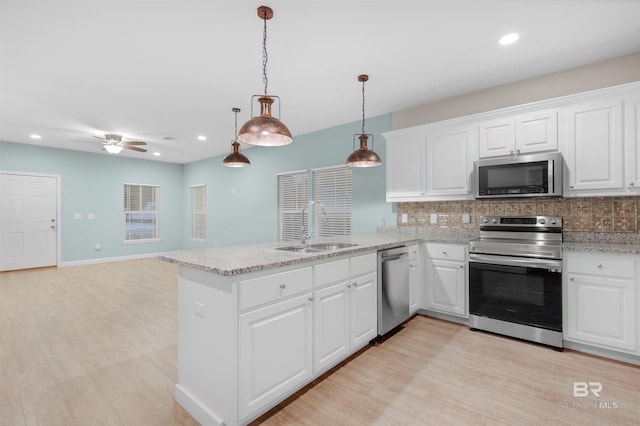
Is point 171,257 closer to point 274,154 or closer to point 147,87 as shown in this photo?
point 147,87

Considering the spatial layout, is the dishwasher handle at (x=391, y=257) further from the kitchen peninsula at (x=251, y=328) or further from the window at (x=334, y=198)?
the window at (x=334, y=198)

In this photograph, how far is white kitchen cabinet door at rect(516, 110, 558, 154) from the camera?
2902 millimetres

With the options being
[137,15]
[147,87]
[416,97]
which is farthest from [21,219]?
[416,97]

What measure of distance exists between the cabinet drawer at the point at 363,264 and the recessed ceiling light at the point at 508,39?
6.97ft

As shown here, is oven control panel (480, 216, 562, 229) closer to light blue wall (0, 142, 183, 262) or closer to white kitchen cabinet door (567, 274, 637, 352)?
white kitchen cabinet door (567, 274, 637, 352)

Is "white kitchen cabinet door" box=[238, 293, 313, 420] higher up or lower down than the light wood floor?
higher up

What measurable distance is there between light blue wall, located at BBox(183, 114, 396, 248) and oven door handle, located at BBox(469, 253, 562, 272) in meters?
1.43

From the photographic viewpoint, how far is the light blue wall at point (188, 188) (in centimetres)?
471

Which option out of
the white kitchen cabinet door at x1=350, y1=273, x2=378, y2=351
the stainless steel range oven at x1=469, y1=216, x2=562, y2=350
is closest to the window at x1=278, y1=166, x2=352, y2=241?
the white kitchen cabinet door at x1=350, y1=273, x2=378, y2=351

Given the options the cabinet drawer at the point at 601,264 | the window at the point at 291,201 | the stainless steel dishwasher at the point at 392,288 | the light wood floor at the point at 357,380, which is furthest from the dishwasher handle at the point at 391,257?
the window at the point at 291,201

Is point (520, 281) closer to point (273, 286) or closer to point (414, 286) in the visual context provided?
point (414, 286)

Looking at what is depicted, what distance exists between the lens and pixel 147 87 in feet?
11.4

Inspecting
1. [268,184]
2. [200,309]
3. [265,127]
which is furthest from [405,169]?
[268,184]

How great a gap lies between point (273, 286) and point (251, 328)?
0.26 metres
